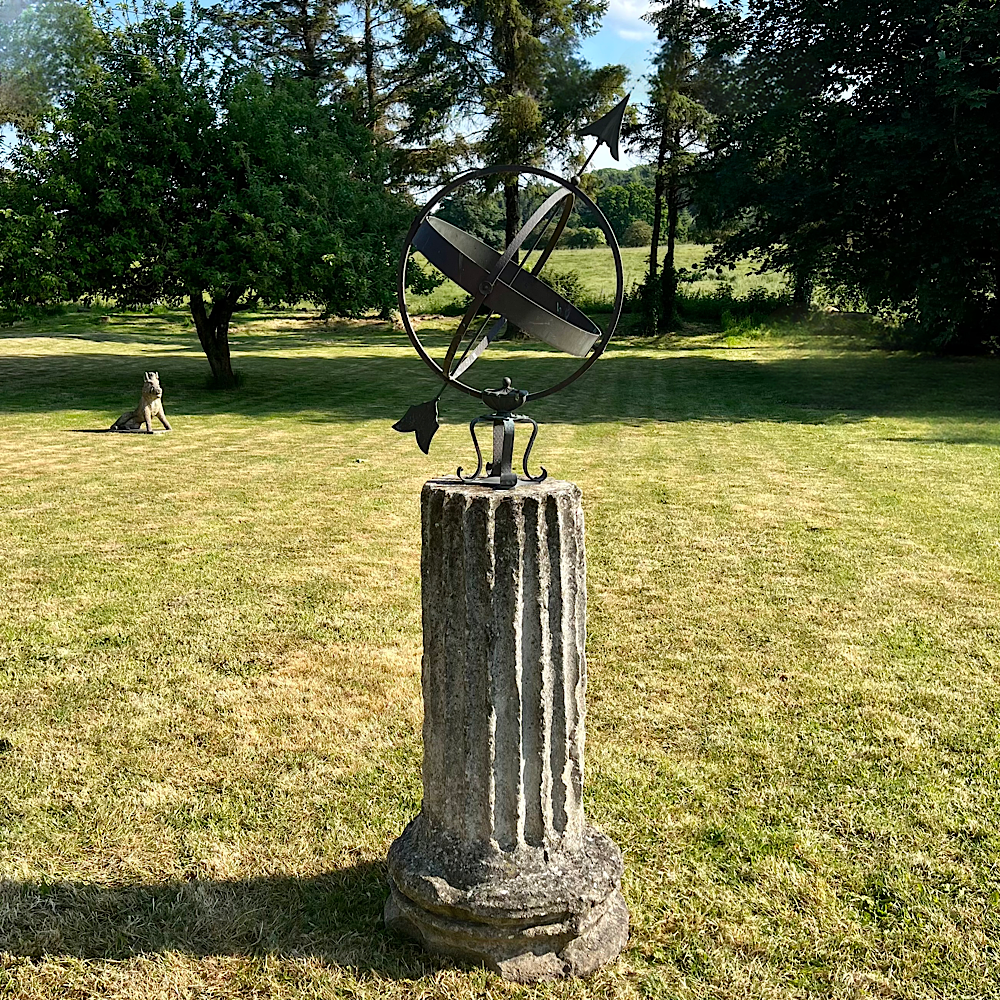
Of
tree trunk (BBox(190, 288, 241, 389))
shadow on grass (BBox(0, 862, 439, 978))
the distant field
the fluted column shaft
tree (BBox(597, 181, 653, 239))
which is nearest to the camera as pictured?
the fluted column shaft

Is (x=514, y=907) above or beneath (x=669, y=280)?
beneath

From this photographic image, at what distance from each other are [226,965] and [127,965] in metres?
0.33

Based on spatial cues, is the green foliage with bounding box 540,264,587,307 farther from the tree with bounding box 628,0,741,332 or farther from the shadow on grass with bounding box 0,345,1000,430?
the shadow on grass with bounding box 0,345,1000,430

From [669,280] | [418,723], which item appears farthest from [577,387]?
[418,723]

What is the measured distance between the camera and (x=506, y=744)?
118 inches

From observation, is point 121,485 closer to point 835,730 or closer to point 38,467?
point 38,467

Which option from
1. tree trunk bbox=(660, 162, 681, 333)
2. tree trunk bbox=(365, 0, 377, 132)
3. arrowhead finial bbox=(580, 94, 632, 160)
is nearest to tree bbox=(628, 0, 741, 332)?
tree trunk bbox=(660, 162, 681, 333)

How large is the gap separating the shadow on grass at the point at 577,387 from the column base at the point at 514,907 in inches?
472

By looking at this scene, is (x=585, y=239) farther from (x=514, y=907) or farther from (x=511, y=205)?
(x=514, y=907)

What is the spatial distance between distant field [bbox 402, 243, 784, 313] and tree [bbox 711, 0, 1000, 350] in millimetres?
14497

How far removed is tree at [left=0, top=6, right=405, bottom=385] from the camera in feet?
50.5

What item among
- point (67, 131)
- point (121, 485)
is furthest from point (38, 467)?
point (67, 131)

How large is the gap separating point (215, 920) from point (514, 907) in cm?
116

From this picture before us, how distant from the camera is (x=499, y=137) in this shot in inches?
1027
